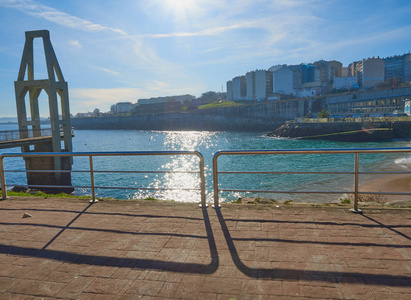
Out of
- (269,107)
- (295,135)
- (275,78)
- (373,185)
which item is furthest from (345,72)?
(373,185)

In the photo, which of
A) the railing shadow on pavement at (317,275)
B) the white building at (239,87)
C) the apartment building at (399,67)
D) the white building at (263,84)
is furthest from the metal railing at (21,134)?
the white building at (239,87)

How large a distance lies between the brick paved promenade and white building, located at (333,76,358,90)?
5414 inches

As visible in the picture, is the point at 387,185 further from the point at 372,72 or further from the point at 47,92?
the point at 372,72

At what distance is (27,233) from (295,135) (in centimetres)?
6828

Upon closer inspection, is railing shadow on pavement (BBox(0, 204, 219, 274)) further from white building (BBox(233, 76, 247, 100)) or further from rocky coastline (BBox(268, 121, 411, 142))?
white building (BBox(233, 76, 247, 100))

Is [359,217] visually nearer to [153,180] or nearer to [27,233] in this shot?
[27,233]

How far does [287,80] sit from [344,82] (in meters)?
24.2

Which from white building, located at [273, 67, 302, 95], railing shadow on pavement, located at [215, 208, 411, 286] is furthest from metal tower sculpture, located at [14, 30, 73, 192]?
white building, located at [273, 67, 302, 95]

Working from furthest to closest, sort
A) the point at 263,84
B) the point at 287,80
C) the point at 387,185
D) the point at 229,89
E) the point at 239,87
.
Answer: the point at 229,89
the point at 239,87
the point at 263,84
the point at 287,80
the point at 387,185

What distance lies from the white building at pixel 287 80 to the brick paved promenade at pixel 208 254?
138 meters

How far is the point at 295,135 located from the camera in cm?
6825

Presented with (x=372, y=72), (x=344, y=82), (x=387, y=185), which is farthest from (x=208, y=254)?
(x=344, y=82)

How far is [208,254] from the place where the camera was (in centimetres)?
342

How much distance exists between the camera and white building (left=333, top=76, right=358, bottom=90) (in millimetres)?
125188
